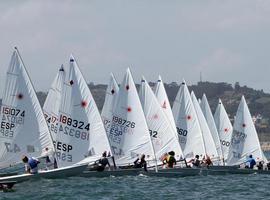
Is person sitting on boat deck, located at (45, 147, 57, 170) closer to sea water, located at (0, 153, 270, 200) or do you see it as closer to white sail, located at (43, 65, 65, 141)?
white sail, located at (43, 65, 65, 141)

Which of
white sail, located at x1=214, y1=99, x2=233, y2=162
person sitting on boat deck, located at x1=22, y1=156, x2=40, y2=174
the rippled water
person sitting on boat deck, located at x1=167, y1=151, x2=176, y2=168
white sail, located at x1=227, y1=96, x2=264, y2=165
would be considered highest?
white sail, located at x1=214, y1=99, x2=233, y2=162

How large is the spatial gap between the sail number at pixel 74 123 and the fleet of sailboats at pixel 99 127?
0.05m

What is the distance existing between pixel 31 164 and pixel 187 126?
1796cm

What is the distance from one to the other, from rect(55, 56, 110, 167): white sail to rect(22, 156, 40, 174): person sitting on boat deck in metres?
3.41

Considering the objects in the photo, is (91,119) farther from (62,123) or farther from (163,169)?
(163,169)

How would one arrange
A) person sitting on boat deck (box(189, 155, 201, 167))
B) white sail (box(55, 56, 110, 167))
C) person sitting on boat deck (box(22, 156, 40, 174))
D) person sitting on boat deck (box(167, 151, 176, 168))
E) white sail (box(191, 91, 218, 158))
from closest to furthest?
person sitting on boat deck (box(22, 156, 40, 174))
white sail (box(55, 56, 110, 167))
person sitting on boat deck (box(167, 151, 176, 168))
person sitting on boat deck (box(189, 155, 201, 167))
white sail (box(191, 91, 218, 158))

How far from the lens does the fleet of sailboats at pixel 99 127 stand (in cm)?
4334

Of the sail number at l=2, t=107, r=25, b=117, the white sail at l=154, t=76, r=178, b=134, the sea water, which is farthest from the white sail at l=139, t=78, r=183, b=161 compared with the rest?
the sail number at l=2, t=107, r=25, b=117

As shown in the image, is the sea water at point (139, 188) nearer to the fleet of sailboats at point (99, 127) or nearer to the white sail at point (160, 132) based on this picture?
the fleet of sailboats at point (99, 127)

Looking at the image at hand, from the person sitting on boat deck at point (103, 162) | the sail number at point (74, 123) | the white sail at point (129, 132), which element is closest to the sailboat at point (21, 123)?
the sail number at point (74, 123)

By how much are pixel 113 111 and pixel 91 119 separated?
5.08 metres

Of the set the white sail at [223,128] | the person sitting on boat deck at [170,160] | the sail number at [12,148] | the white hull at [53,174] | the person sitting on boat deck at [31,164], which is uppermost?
the white sail at [223,128]

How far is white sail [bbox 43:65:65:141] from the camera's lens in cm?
4788

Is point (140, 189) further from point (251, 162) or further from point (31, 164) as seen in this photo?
point (251, 162)
